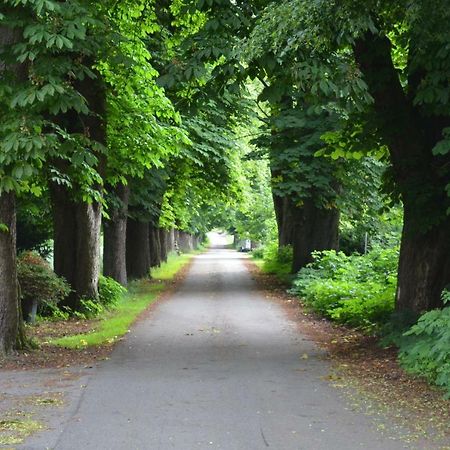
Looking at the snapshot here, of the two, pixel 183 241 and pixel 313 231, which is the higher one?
pixel 313 231

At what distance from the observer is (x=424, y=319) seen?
9.03m

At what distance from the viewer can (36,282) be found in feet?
53.5

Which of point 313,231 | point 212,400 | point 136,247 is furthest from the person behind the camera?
point 136,247

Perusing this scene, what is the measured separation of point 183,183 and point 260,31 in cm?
1986

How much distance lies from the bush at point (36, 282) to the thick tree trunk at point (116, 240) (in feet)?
22.6

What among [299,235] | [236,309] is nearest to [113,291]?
[236,309]

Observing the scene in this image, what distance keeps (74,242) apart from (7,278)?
7.25 meters

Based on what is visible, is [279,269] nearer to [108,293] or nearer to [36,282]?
[108,293]

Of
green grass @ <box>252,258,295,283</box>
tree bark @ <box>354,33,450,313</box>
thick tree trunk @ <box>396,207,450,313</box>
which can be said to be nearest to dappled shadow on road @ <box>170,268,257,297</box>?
green grass @ <box>252,258,295,283</box>

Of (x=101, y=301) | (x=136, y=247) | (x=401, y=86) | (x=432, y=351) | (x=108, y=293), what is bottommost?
(x=101, y=301)

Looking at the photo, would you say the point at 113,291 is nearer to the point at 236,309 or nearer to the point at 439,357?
the point at 236,309

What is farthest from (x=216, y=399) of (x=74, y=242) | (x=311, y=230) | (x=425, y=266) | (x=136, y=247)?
(x=136, y=247)

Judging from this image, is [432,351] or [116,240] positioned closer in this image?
[432,351]

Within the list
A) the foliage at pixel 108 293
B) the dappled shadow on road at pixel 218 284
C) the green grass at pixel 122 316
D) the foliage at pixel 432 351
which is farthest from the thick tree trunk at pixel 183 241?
the foliage at pixel 432 351
